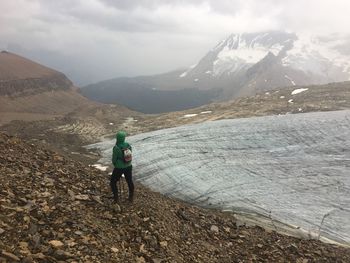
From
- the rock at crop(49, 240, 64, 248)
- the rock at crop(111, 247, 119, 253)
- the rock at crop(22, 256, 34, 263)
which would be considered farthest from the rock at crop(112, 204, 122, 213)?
the rock at crop(22, 256, 34, 263)

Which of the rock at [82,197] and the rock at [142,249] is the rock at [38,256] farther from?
the rock at [82,197]

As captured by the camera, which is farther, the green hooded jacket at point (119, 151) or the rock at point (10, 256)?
the green hooded jacket at point (119, 151)

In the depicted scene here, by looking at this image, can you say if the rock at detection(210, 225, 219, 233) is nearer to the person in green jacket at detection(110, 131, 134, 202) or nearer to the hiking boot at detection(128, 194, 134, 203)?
the hiking boot at detection(128, 194, 134, 203)

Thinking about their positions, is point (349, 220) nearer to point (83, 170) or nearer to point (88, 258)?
point (83, 170)

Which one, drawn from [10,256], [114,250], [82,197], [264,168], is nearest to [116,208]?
[82,197]

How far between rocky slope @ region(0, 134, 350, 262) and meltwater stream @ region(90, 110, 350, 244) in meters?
5.29

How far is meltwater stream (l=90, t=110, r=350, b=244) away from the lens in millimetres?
26688

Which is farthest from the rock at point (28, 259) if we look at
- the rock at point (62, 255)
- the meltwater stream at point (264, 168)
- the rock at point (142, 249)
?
the meltwater stream at point (264, 168)

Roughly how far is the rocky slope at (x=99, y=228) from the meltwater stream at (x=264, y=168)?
17.4 feet

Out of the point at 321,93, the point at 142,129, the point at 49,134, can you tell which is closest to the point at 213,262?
the point at 49,134

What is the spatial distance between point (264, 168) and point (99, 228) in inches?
836

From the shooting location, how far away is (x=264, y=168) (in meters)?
34.7

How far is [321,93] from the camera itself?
286 ft

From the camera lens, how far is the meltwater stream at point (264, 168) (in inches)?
1051
